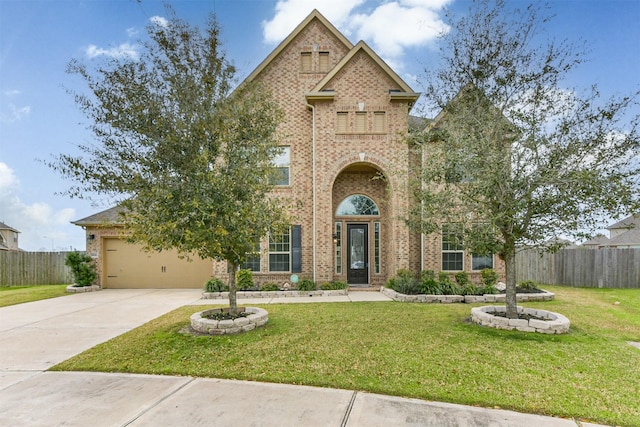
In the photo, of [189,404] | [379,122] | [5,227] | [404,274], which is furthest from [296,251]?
[5,227]

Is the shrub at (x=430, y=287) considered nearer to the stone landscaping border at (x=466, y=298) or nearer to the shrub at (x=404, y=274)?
the stone landscaping border at (x=466, y=298)

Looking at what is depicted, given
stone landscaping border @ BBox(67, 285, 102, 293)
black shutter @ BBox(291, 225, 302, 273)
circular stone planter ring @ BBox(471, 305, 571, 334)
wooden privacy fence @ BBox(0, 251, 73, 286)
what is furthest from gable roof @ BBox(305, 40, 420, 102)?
wooden privacy fence @ BBox(0, 251, 73, 286)

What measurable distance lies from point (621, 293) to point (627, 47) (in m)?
8.79

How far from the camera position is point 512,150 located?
730 centimetres

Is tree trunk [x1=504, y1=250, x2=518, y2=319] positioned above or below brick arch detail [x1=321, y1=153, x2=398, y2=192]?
below

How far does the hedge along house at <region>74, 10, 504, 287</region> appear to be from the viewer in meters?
12.4

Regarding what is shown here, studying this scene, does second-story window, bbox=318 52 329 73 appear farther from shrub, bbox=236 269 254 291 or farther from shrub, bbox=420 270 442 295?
shrub, bbox=420 270 442 295

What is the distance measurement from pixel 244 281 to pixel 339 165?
523cm

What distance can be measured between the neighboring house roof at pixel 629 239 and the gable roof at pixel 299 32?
2414cm

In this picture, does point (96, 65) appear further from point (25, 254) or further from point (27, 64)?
point (25, 254)

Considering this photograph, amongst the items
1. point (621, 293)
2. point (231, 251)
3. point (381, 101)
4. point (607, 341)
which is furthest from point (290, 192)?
point (621, 293)

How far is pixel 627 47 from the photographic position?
26.8 ft

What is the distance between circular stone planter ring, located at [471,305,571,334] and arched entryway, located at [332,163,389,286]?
573 centimetres

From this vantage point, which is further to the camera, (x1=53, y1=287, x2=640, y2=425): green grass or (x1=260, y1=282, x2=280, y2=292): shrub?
(x1=260, y1=282, x2=280, y2=292): shrub
